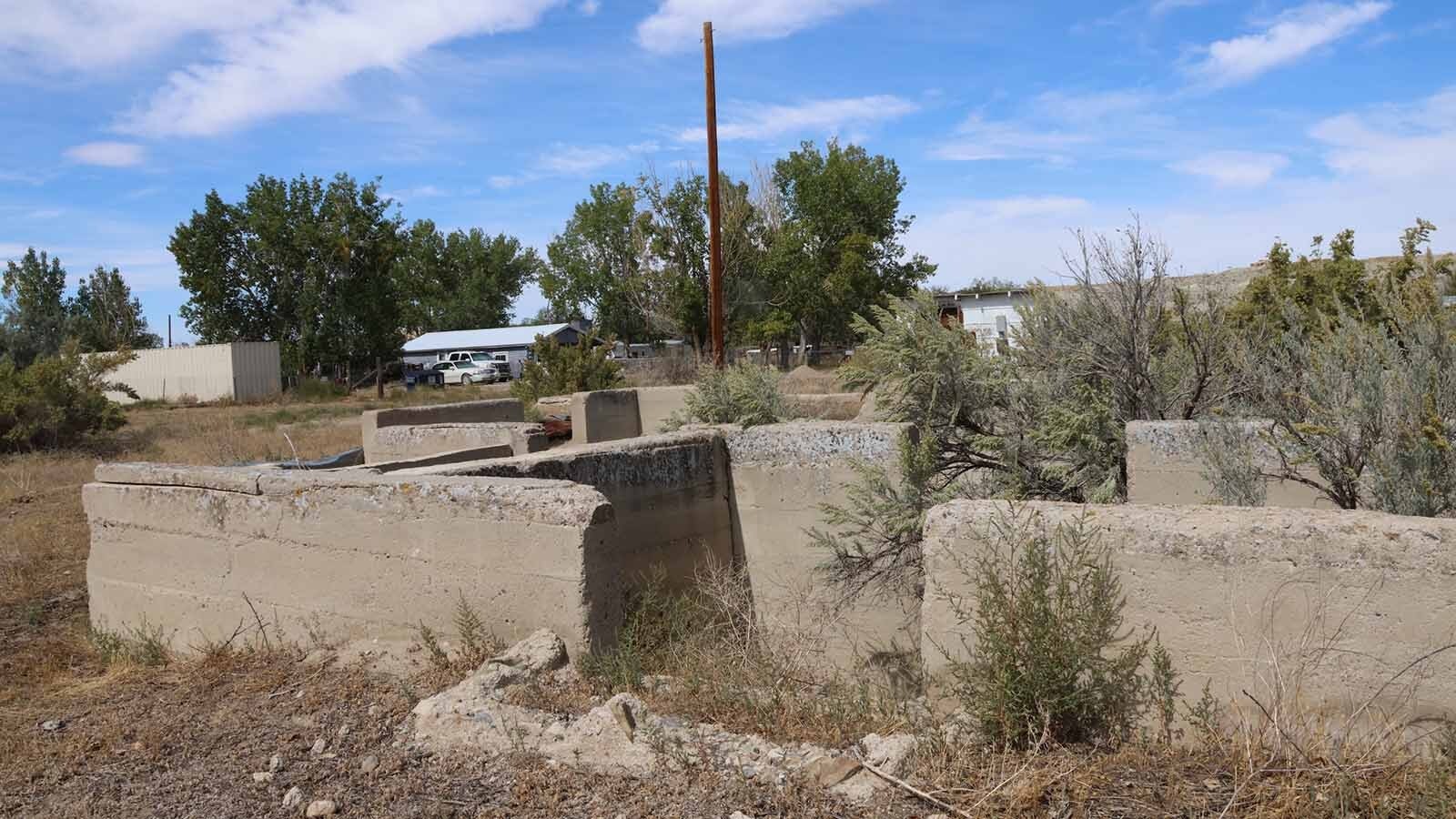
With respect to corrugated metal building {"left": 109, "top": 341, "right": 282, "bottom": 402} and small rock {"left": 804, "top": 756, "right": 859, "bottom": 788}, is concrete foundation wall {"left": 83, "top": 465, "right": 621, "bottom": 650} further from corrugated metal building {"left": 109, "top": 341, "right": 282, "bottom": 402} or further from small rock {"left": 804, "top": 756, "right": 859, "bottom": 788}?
corrugated metal building {"left": 109, "top": 341, "right": 282, "bottom": 402}

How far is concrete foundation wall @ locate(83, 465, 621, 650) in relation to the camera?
5172 mm

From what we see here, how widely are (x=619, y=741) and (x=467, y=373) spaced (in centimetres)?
4696

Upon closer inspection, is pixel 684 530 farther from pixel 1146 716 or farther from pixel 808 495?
pixel 1146 716

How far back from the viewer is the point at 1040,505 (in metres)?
4.32

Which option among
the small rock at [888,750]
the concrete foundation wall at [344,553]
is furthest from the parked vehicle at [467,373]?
the small rock at [888,750]

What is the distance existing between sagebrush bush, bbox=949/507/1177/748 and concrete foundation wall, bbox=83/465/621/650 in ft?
6.56

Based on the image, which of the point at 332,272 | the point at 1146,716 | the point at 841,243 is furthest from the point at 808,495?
the point at 332,272

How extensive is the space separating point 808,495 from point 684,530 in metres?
0.92

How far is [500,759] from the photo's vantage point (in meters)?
4.16

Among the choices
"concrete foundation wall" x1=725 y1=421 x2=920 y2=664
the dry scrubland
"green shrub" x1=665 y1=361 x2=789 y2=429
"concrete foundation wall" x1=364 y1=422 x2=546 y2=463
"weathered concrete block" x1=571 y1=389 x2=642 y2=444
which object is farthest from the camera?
"weathered concrete block" x1=571 y1=389 x2=642 y2=444

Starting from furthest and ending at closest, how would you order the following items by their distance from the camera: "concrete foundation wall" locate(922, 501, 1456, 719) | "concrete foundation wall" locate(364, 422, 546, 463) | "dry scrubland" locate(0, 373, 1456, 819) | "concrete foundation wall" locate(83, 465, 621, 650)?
"concrete foundation wall" locate(364, 422, 546, 463)
"concrete foundation wall" locate(83, 465, 621, 650)
"concrete foundation wall" locate(922, 501, 1456, 719)
"dry scrubland" locate(0, 373, 1456, 819)

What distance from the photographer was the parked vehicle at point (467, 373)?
161ft

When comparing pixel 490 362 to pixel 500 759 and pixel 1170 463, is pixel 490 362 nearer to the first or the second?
pixel 1170 463

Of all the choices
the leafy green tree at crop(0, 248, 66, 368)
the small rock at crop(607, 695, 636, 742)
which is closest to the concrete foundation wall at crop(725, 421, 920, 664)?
the small rock at crop(607, 695, 636, 742)
